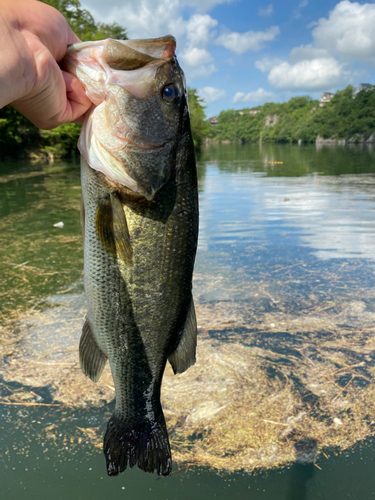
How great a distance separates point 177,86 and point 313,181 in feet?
58.3

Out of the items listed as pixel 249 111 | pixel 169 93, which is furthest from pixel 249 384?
pixel 249 111

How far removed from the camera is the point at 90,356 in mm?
2193

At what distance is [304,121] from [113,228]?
13999 cm

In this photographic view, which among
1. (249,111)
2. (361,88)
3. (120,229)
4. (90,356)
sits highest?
(249,111)

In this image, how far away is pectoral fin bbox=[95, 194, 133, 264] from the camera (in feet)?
6.02

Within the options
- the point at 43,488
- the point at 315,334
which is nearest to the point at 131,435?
the point at 43,488

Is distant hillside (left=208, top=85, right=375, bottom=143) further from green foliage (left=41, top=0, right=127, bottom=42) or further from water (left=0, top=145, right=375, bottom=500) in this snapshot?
water (left=0, top=145, right=375, bottom=500)

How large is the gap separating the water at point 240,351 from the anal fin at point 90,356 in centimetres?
→ 103

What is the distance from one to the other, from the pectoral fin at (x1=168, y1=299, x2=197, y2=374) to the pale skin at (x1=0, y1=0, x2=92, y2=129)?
1253 millimetres

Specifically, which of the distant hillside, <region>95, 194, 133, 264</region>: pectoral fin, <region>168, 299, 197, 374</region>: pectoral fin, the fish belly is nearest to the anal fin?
the fish belly

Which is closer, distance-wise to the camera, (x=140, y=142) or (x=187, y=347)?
(x=140, y=142)

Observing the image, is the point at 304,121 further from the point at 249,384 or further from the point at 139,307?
the point at 139,307

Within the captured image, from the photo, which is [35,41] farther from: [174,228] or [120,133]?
[174,228]

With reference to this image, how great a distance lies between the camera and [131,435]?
2.11 m
